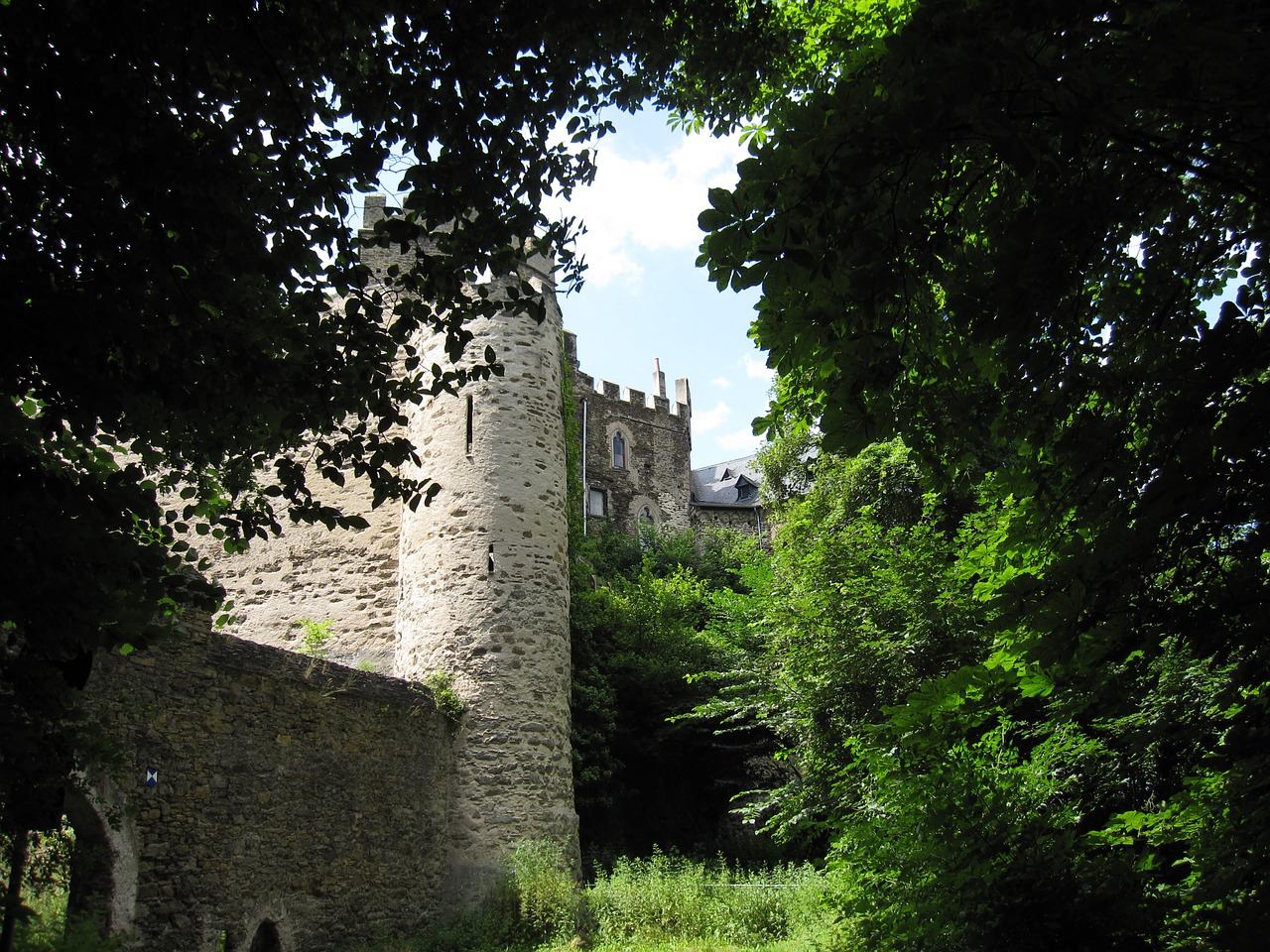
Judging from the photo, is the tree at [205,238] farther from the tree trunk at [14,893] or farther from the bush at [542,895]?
the bush at [542,895]

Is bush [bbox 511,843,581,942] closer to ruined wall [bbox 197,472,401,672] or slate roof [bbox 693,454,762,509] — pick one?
ruined wall [bbox 197,472,401,672]

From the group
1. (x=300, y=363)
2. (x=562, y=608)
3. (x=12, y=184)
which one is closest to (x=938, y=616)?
(x=562, y=608)

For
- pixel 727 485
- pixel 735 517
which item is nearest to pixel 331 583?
pixel 735 517

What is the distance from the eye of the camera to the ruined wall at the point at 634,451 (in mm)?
33531

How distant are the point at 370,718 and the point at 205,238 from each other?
24.8 feet

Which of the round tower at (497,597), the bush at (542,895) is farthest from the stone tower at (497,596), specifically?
the bush at (542,895)

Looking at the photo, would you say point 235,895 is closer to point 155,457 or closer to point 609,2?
point 155,457

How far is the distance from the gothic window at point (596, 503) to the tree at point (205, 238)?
26428 millimetres

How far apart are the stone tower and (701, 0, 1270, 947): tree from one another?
8054mm

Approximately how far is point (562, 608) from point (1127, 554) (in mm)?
10120

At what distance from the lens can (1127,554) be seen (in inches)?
153

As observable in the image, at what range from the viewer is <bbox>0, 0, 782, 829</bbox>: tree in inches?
159

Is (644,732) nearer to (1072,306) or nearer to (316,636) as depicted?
(316,636)

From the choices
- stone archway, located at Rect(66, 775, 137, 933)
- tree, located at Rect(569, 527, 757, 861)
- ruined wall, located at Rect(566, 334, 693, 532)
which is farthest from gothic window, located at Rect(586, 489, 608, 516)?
stone archway, located at Rect(66, 775, 137, 933)
